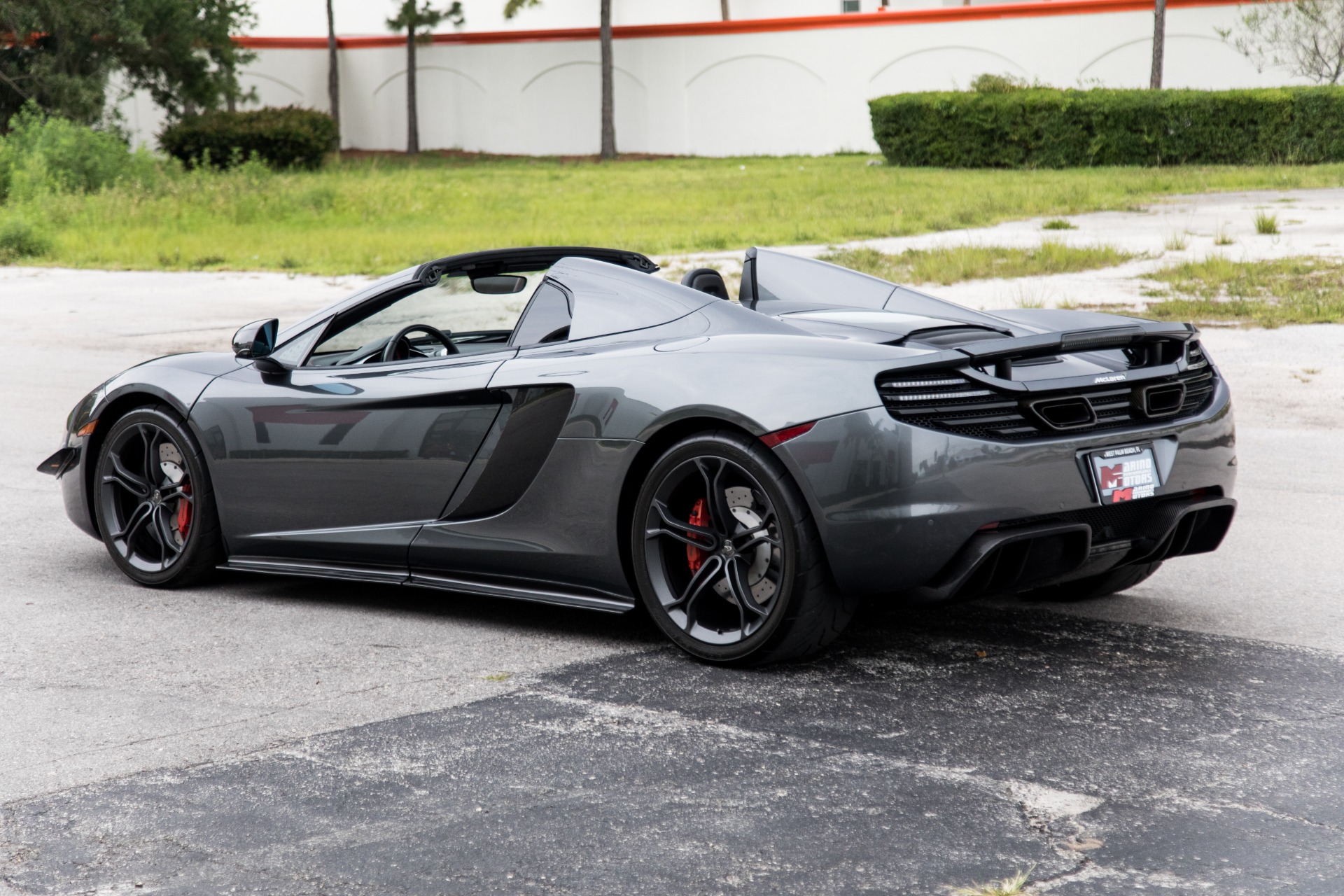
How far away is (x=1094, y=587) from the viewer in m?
5.28

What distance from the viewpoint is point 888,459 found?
4.11 m

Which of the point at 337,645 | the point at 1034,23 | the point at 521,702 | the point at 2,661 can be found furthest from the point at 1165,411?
the point at 1034,23

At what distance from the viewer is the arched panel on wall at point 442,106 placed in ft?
172

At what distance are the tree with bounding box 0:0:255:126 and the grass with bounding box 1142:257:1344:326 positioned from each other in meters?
28.9

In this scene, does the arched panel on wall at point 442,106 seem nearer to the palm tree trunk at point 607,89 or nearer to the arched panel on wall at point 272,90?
the arched panel on wall at point 272,90

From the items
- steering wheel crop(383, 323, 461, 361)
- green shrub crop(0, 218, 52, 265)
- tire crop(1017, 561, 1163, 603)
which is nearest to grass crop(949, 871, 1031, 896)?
tire crop(1017, 561, 1163, 603)

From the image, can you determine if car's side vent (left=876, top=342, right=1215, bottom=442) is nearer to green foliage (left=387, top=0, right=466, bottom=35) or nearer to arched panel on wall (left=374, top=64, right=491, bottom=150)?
green foliage (left=387, top=0, right=466, bottom=35)

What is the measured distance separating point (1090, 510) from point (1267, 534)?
2.38 metres

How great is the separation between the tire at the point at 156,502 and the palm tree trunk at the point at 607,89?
41.2 m

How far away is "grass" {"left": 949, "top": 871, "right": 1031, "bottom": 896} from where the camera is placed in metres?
2.98

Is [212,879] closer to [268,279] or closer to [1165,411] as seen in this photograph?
[1165,411]

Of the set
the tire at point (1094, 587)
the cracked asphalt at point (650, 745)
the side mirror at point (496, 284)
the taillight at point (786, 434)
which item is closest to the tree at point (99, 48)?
the side mirror at point (496, 284)

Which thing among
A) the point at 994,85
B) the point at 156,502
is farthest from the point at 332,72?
the point at 156,502

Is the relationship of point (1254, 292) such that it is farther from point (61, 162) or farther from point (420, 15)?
point (420, 15)
